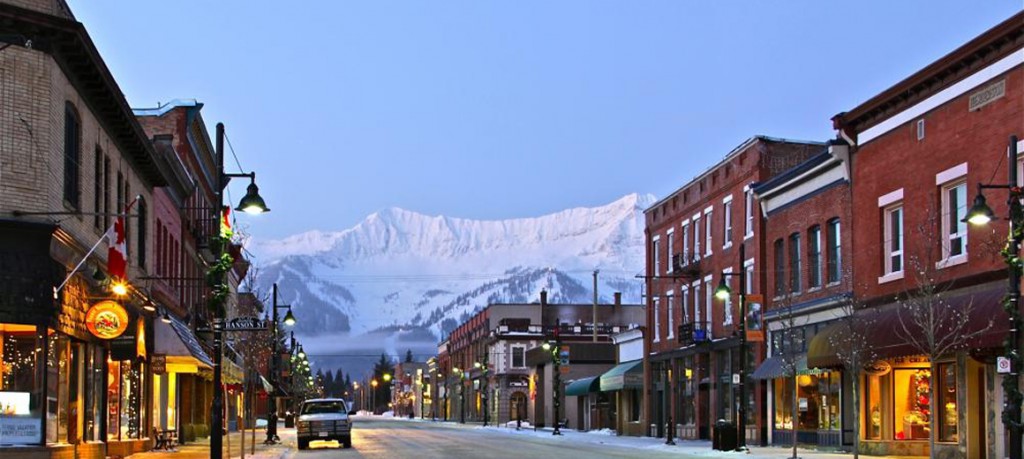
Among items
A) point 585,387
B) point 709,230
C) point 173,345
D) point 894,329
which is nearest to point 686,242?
point 709,230

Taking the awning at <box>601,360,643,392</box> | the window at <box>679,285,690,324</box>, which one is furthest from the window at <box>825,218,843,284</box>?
the awning at <box>601,360,643,392</box>

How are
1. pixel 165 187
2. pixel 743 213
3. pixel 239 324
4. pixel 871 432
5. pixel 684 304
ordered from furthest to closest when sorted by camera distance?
pixel 684 304 → pixel 743 213 → pixel 165 187 → pixel 871 432 → pixel 239 324

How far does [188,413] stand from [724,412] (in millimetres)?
22160

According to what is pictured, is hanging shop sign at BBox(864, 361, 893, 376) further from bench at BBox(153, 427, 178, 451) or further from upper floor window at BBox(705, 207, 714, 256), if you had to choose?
bench at BBox(153, 427, 178, 451)

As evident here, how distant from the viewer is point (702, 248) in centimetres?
5553

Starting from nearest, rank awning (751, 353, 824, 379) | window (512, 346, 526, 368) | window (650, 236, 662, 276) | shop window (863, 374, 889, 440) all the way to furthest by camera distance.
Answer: shop window (863, 374, 889, 440), awning (751, 353, 824, 379), window (650, 236, 662, 276), window (512, 346, 526, 368)

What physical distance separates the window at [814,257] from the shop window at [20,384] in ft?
86.2

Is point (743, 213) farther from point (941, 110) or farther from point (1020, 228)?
point (1020, 228)

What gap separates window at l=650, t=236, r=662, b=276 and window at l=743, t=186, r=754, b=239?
13159mm

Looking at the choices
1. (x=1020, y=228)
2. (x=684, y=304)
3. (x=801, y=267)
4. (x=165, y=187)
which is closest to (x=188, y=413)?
(x=165, y=187)

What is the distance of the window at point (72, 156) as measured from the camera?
1020 inches

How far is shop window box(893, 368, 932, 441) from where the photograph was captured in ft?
118

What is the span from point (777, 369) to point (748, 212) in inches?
308

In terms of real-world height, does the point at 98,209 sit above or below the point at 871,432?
above
